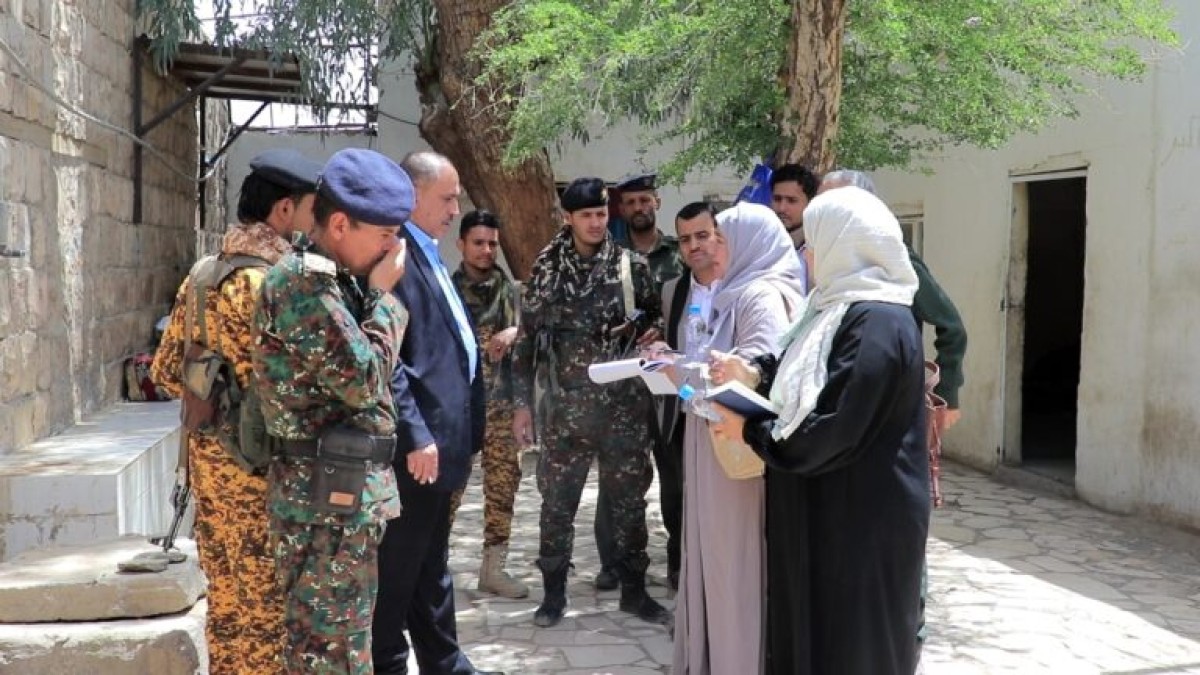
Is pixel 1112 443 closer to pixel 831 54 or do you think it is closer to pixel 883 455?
pixel 831 54

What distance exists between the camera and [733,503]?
308 cm

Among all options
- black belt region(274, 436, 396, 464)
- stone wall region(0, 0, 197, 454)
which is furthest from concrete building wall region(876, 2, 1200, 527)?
stone wall region(0, 0, 197, 454)

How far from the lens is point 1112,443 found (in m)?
6.67

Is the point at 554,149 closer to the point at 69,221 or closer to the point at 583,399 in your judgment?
the point at 69,221

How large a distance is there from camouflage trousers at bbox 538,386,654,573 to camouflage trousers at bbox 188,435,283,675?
166 centimetres

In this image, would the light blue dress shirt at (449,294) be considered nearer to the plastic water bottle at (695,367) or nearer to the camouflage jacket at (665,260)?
the plastic water bottle at (695,367)

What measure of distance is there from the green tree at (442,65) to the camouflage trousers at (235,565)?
4.44 meters

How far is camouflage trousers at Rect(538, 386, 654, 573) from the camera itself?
4273 mm

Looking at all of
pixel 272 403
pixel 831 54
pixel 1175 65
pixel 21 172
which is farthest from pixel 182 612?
pixel 1175 65

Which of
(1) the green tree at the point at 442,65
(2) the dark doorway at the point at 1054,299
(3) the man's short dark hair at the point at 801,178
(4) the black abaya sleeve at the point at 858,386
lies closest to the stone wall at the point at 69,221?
(1) the green tree at the point at 442,65

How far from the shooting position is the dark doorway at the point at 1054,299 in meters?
11.0

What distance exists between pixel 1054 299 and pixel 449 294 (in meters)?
10.3

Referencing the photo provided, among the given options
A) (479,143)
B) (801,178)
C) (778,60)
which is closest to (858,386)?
(801,178)

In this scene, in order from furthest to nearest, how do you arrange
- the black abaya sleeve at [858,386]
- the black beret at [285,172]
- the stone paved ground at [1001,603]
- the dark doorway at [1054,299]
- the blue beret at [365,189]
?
the dark doorway at [1054,299] → the stone paved ground at [1001,603] → the black beret at [285,172] → the blue beret at [365,189] → the black abaya sleeve at [858,386]
